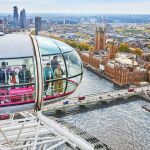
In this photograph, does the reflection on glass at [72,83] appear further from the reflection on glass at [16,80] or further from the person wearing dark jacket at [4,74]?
the person wearing dark jacket at [4,74]

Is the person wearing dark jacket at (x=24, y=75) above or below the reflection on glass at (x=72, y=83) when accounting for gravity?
above

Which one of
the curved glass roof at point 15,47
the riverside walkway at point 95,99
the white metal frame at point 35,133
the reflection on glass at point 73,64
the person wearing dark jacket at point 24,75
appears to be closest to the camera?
the curved glass roof at point 15,47

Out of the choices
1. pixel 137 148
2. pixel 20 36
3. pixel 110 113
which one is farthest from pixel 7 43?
pixel 110 113

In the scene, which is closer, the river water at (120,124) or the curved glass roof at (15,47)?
the curved glass roof at (15,47)

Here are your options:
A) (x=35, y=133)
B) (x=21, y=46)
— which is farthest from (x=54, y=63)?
(x=35, y=133)

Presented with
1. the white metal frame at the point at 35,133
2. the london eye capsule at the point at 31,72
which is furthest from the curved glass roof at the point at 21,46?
the white metal frame at the point at 35,133

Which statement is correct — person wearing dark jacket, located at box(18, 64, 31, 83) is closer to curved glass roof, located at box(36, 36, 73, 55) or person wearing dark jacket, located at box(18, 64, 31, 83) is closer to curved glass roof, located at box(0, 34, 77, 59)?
curved glass roof, located at box(0, 34, 77, 59)

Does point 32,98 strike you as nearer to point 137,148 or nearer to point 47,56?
point 47,56
